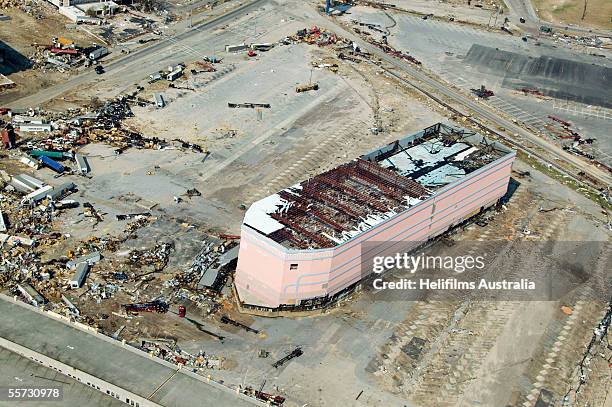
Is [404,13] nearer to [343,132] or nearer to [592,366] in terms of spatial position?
[343,132]

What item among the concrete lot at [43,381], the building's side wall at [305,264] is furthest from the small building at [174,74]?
the concrete lot at [43,381]

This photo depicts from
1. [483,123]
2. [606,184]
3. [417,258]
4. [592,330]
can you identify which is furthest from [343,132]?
[592,330]

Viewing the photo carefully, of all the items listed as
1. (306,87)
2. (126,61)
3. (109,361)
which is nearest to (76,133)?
(126,61)

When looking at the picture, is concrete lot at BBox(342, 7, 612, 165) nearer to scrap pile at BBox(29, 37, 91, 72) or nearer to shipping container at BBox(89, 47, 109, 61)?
shipping container at BBox(89, 47, 109, 61)

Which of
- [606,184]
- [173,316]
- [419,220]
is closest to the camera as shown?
[173,316]

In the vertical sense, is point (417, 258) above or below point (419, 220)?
below

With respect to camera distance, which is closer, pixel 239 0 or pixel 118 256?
pixel 118 256

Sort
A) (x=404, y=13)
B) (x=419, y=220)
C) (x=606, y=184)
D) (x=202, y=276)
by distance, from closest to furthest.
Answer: (x=202, y=276) < (x=419, y=220) < (x=606, y=184) < (x=404, y=13)
